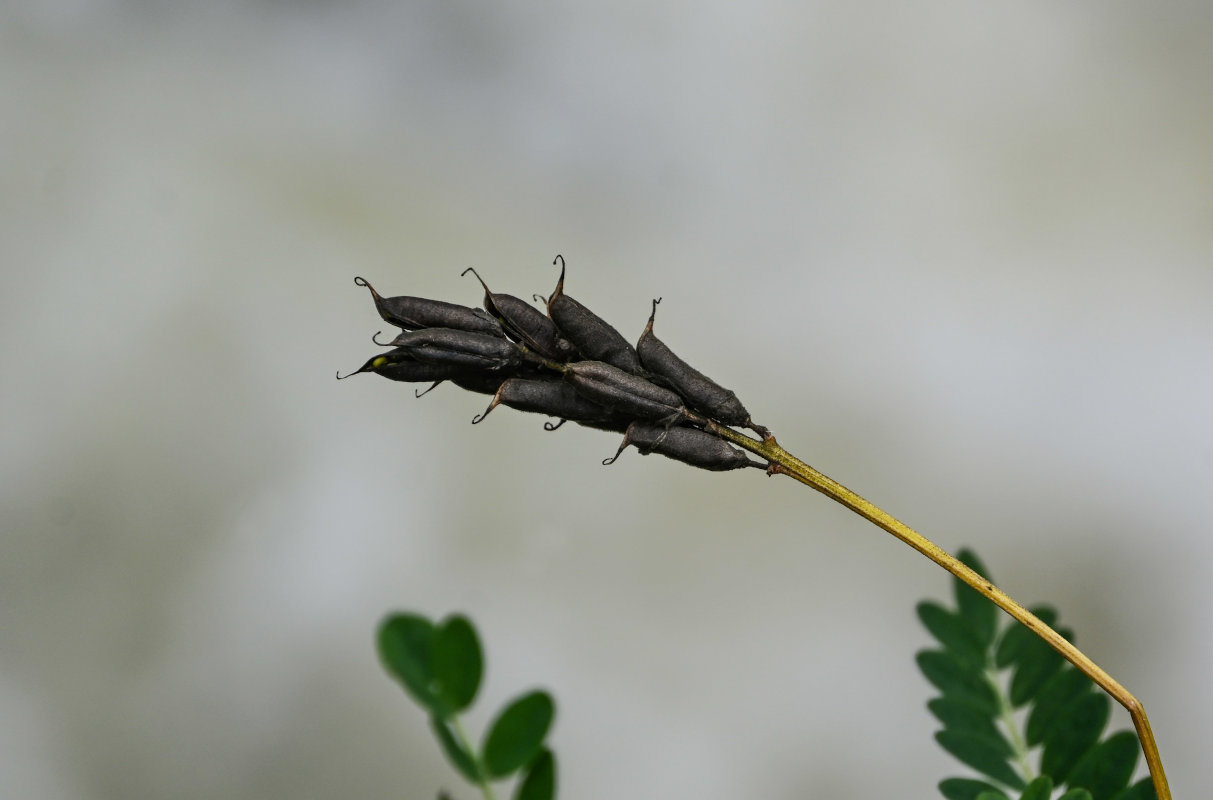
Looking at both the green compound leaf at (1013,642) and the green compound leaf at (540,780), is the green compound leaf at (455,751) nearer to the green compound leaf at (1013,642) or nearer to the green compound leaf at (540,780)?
the green compound leaf at (540,780)

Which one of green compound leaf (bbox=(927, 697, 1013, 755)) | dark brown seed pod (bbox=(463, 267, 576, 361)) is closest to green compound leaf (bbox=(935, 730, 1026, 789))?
green compound leaf (bbox=(927, 697, 1013, 755))

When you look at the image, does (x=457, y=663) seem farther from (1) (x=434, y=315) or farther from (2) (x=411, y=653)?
(1) (x=434, y=315)

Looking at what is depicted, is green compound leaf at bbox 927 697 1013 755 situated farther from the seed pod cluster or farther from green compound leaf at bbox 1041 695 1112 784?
the seed pod cluster

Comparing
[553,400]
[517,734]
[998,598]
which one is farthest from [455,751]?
[998,598]

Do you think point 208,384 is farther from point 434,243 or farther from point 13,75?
point 13,75

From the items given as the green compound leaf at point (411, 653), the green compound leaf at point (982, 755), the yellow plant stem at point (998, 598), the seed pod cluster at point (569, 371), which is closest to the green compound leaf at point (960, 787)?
the green compound leaf at point (982, 755)

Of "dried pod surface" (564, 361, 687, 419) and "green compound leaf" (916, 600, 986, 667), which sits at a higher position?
"green compound leaf" (916, 600, 986, 667)
